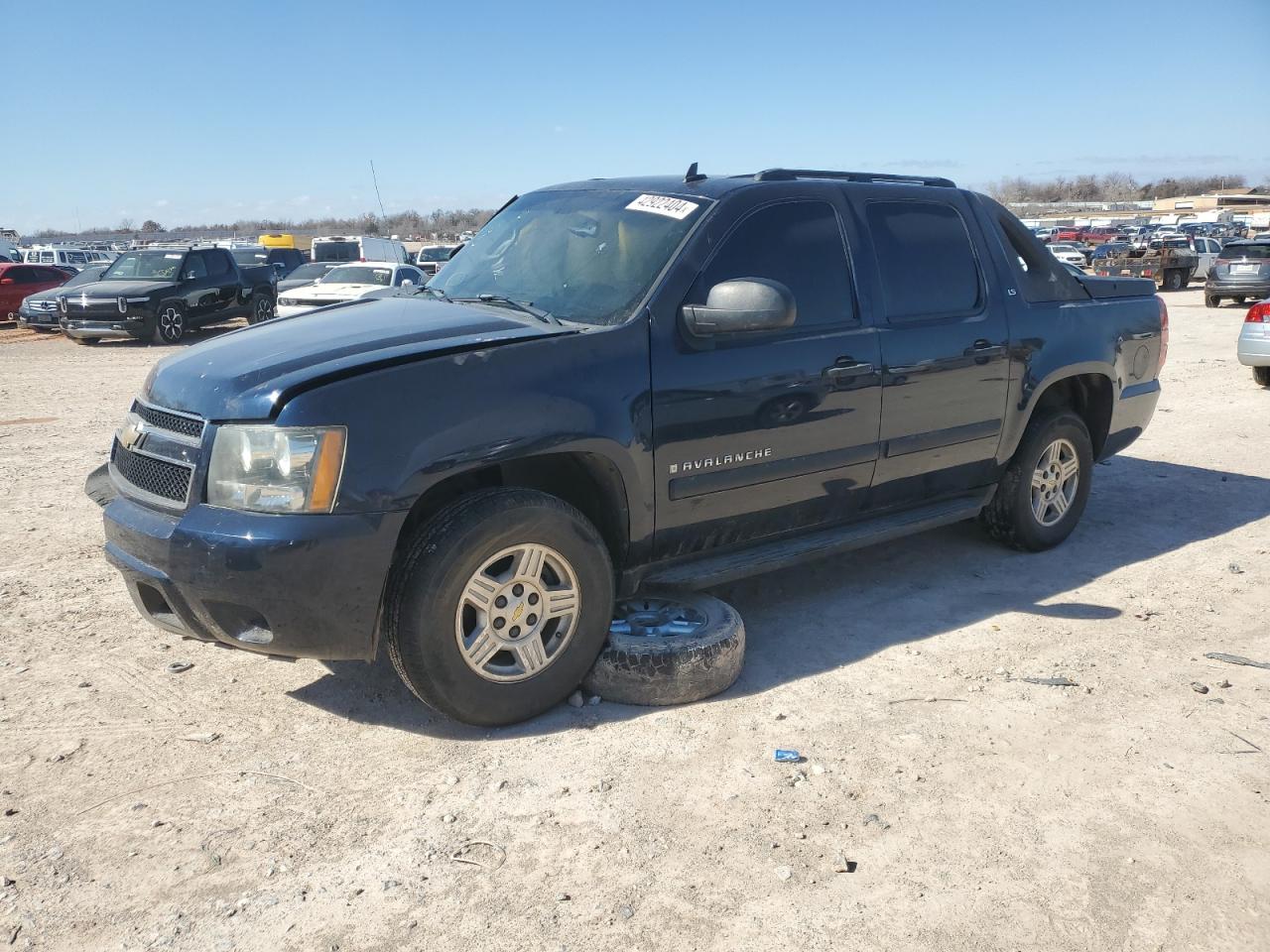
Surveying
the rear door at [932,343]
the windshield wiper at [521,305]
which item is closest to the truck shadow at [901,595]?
the rear door at [932,343]

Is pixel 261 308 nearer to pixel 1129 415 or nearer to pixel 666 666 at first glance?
pixel 1129 415

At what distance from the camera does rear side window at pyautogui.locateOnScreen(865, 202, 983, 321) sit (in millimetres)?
4738

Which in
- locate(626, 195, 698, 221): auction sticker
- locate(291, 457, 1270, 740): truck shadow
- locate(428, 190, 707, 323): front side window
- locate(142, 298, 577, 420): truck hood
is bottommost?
locate(291, 457, 1270, 740): truck shadow

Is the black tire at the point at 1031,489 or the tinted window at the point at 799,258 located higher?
the tinted window at the point at 799,258

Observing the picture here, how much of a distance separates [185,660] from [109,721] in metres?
0.54

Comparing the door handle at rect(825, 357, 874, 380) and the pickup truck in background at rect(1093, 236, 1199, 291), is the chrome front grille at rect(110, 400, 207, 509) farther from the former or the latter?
the pickup truck in background at rect(1093, 236, 1199, 291)

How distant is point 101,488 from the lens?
382 cm

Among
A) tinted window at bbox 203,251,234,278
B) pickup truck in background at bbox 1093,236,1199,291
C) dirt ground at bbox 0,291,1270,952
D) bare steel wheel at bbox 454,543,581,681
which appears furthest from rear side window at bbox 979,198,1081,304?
pickup truck in background at bbox 1093,236,1199,291

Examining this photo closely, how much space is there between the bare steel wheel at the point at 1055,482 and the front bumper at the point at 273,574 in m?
3.78

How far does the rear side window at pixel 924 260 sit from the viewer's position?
15.5 feet

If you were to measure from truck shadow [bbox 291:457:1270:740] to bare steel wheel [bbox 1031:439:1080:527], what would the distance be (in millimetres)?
247

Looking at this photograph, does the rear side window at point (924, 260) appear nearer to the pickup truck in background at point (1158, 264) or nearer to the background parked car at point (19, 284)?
the background parked car at point (19, 284)

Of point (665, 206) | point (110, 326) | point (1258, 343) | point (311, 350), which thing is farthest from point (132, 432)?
point (110, 326)

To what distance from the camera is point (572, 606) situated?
12.2 feet
